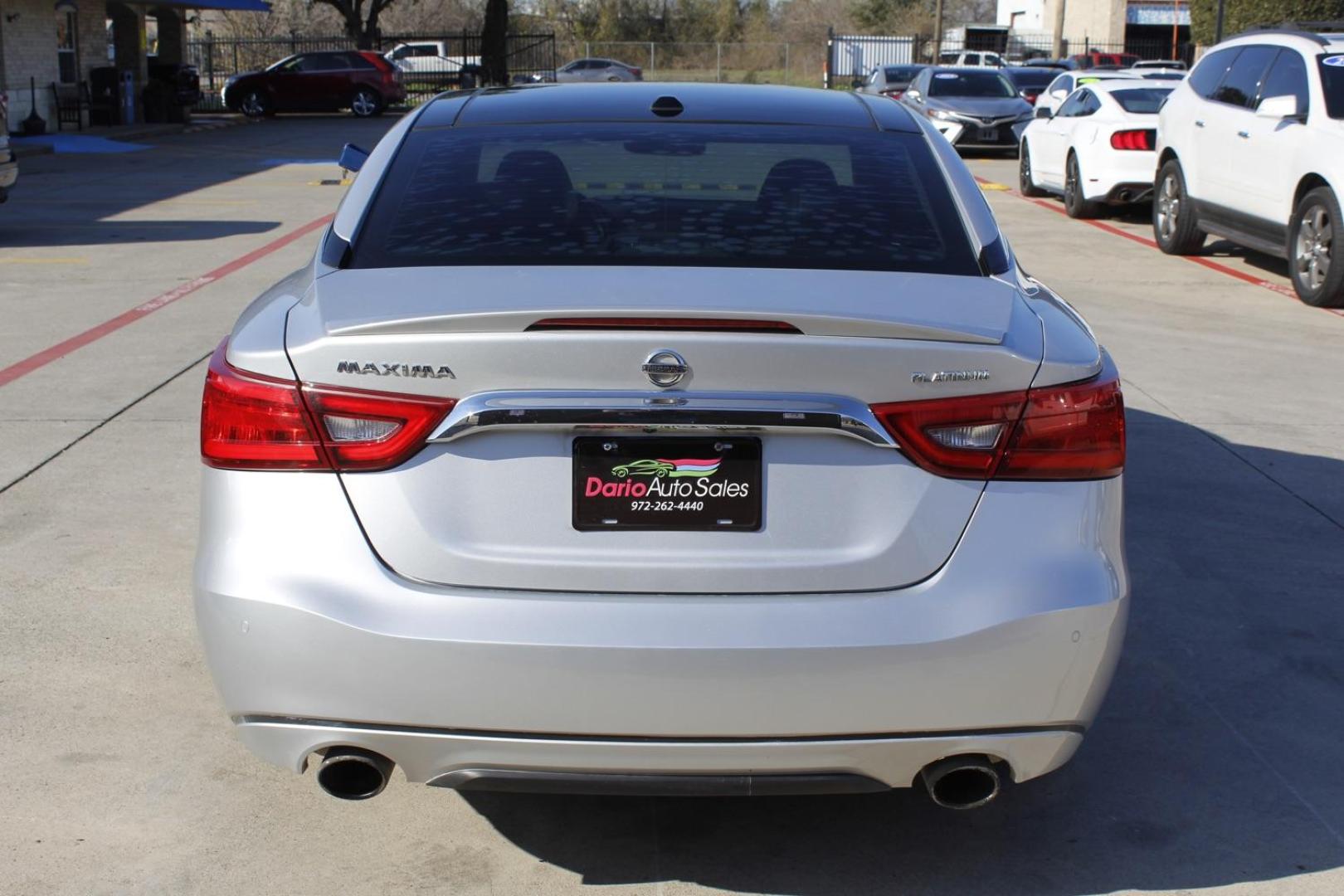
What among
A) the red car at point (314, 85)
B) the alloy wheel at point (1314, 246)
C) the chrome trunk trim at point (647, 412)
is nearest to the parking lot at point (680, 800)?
the chrome trunk trim at point (647, 412)

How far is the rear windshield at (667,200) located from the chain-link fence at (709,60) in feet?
185

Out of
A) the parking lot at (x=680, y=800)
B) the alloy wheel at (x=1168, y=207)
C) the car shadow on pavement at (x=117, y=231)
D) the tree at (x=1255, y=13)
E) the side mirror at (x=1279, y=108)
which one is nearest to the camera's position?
the parking lot at (x=680, y=800)

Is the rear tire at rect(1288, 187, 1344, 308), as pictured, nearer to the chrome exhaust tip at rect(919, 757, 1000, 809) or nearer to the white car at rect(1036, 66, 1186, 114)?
the chrome exhaust tip at rect(919, 757, 1000, 809)

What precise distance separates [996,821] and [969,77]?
83.4 feet

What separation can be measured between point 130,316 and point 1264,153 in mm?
8276

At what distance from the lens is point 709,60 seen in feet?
205

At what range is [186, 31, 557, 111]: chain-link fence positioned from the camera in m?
52.2

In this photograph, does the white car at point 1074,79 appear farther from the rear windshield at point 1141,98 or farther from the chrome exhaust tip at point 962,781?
the chrome exhaust tip at point 962,781

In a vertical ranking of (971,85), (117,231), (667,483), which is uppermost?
(971,85)

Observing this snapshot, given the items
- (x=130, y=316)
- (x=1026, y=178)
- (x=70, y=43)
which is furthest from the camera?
(x=70, y=43)

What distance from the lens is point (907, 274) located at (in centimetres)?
331

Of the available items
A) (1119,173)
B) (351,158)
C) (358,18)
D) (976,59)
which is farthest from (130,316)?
(358,18)

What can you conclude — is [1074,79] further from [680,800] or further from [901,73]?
[680,800]

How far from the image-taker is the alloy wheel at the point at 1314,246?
1086cm
